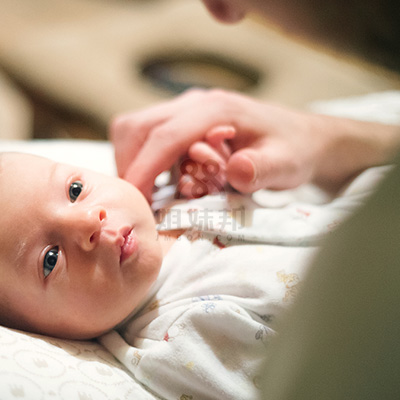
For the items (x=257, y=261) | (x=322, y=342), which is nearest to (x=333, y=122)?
(x=257, y=261)

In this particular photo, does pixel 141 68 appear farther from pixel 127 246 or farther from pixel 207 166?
pixel 127 246

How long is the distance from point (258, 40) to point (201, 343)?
1.90 m

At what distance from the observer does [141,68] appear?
227 cm

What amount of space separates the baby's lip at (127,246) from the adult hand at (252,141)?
6.4 inches

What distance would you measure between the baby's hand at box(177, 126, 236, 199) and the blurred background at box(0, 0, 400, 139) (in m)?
1.16

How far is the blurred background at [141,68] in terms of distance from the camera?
2100 mm

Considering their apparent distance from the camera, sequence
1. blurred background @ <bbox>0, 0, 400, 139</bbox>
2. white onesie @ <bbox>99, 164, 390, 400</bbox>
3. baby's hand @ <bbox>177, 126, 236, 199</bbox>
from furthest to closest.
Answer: blurred background @ <bbox>0, 0, 400, 139</bbox>
baby's hand @ <bbox>177, 126, 236, 199</bbox>
white onesie @ <bbox>99, 164, 390, 400</bbox>

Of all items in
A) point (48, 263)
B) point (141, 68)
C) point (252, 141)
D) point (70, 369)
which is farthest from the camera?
point (141, 68)

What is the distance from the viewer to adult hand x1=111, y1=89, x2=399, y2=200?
91cm

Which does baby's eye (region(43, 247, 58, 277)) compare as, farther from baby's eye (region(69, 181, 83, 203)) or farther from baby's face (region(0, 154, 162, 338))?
baby's eye (region(69, 181, 83, 203))

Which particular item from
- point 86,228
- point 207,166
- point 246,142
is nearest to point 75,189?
point 86,228

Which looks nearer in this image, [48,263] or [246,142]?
[48,263]

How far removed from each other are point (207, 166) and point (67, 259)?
1.07 feet

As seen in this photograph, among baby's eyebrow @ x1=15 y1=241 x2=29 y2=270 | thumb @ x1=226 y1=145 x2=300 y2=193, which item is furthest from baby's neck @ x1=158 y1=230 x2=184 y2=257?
baby's eyebrow @ x1=15 y1=241 x2=29 y2=270
